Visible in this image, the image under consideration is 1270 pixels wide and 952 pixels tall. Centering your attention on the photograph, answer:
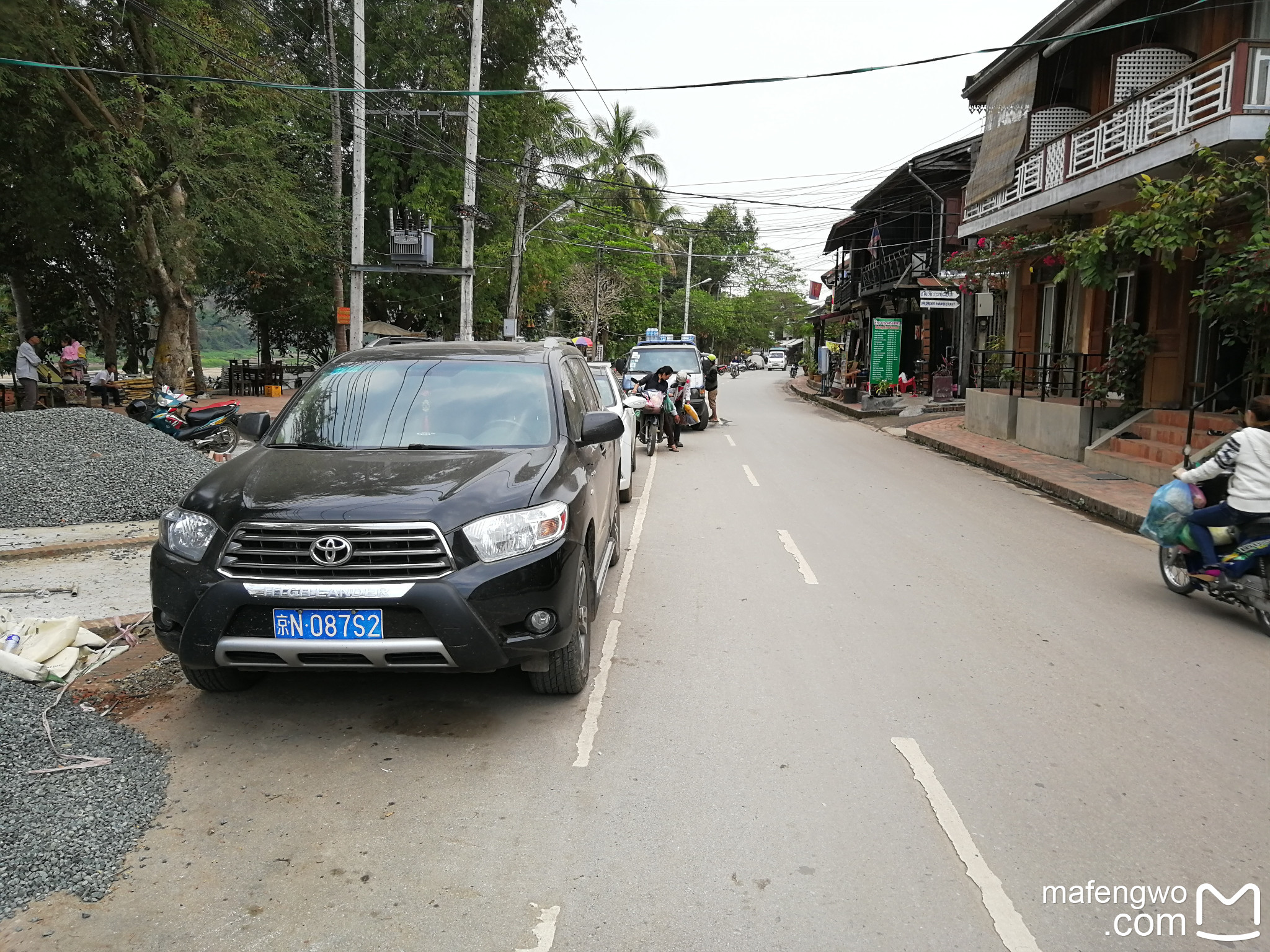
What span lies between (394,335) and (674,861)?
97.9 ft

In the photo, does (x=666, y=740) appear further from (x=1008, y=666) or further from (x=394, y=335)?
(x=394, y=335)

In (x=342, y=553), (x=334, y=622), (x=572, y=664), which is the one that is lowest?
(x=572, y=664)

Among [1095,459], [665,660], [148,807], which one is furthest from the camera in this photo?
[1095,459]

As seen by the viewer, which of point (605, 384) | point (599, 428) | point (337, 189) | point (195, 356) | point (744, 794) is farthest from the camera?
point (195, 356)

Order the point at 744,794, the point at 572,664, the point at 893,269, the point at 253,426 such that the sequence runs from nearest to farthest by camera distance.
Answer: the point at 744,794
the point at 572,664
the point at 253,426
the point at 893,269

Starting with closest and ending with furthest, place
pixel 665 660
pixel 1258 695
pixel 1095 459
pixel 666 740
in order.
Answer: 1. pixel 666 740
2. pixel 1258 695
3. pixel 665 660
4. pixel 1095 459

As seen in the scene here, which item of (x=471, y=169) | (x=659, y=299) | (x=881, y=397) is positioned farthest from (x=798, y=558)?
(x=659, y=299)

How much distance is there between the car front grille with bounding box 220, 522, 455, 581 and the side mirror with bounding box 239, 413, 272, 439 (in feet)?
5.53

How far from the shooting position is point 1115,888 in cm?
331

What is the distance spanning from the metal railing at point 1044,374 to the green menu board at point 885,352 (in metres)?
6.79

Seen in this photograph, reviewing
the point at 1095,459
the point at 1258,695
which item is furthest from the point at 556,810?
the point at 1095,459

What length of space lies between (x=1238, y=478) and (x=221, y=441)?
13.9 m

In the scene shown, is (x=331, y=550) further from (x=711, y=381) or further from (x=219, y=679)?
(x=711, y=381)

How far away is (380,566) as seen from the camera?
414 cm
